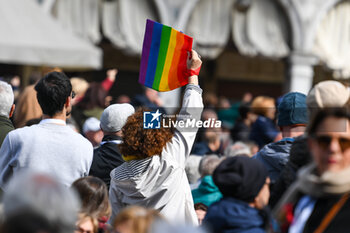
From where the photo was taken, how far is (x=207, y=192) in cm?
437

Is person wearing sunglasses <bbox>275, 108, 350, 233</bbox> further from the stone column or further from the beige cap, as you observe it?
the stone column

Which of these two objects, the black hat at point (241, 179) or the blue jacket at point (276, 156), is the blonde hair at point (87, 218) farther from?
the blue jacket at point (276, 156)

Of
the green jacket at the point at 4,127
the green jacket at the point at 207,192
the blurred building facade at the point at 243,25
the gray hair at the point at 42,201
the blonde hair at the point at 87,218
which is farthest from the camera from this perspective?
the blurred building facade at the point at 243,25

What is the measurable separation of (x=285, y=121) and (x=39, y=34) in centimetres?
573

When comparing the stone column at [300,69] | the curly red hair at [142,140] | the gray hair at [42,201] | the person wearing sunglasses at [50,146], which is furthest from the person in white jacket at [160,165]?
the stone column at [300,69]

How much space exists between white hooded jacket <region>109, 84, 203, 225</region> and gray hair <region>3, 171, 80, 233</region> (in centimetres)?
165

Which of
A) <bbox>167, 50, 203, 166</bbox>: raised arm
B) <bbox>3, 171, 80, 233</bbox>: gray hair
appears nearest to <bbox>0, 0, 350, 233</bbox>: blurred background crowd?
<bbox>3, 171, 80, 233</bbox>: gray hair

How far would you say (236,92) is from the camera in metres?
13.7

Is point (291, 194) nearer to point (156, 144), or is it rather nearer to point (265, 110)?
point (156, 144)

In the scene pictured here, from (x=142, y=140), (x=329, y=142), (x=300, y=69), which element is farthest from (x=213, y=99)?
(x=329, y=142)

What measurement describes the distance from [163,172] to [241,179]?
85 centimetres

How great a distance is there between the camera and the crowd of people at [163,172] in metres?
1.97

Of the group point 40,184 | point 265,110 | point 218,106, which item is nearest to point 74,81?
point 265,110

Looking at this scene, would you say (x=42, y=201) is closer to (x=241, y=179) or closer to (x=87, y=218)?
(x=241, y=179)
